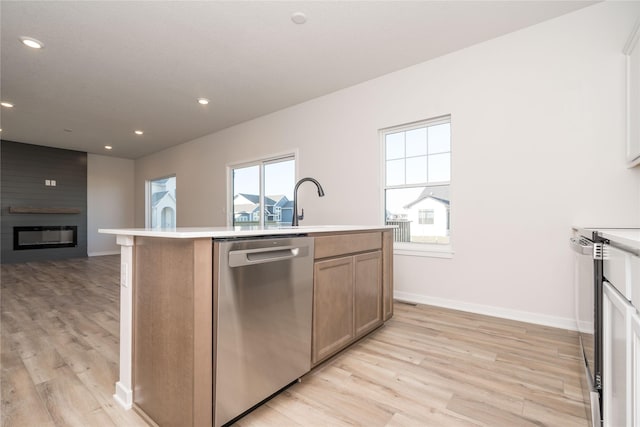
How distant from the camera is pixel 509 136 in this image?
2719mm

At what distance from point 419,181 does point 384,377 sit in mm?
2209

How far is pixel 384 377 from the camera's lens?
1.73m

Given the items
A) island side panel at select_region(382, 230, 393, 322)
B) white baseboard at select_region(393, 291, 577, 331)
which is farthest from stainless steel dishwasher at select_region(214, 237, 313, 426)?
white baseboard at select_region(393, 291, 577, 331)

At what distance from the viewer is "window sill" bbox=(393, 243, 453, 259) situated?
3.09 metres

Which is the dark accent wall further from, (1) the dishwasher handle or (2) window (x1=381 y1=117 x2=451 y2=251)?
(1) the dishwasher handle

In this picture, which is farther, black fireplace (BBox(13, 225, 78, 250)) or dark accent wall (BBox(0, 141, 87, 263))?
black fireplace (BBox(13, 225, 78, 250))

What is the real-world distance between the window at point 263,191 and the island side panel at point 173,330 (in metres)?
3.34

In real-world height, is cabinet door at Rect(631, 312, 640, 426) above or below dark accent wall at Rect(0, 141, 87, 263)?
below

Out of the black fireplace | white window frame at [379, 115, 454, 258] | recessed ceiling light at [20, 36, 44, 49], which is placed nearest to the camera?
recessed ceiling light at [20, 36, 44, 49]

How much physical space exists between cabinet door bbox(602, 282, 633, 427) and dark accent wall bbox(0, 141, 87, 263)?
916 centimetres

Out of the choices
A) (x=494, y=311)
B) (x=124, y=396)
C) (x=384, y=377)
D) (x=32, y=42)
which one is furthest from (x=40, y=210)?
(x=494, y=311)

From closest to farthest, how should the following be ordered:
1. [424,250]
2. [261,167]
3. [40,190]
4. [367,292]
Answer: [367,292] < [424,250] < [261,167] < [40,190]

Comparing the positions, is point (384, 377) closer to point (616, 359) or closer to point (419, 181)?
point (616, 359)

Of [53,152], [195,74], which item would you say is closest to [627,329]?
[195,74]
